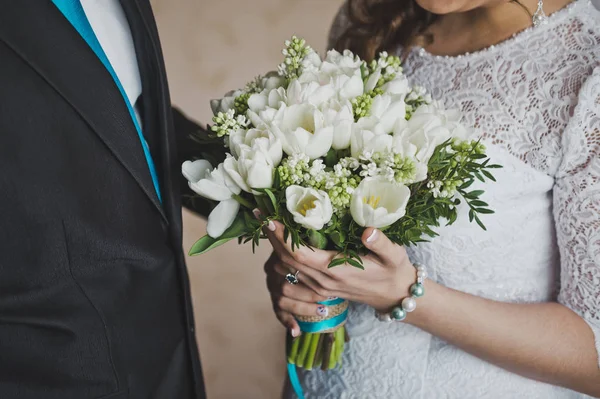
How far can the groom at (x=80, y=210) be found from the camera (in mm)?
852

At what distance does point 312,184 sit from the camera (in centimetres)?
91

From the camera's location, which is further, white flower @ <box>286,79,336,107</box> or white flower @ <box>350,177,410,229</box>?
white flower @ <box>286,79,336,107</box>

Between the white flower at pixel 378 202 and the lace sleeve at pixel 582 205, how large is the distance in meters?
0.43

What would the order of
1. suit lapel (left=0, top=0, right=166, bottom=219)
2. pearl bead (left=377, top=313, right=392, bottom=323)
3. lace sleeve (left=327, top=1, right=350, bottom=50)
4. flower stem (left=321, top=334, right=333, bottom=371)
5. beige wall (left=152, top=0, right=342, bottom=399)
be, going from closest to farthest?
1. suit lapel (left=0, top=0, right=166, bottom=219)
2. pearl bead (left=377, top=313, right=392, bottom=323)
3. flower stem (left=321, top=334, right=333, bottom=371)
4. lace sleeve (left=327, top=1, right=350, bottom=50)
5. beige wall (left=152, top=0, right=342, bottom=399)

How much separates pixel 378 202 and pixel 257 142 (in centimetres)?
22

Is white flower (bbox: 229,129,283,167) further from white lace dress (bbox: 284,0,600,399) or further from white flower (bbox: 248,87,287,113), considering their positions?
white lace dress (bbox: 284,0,600,399)

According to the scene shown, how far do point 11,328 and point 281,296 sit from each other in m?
0.54

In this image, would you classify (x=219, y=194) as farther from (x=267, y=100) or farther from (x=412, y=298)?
(x=412, y=298)

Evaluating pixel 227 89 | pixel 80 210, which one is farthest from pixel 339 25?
pixel 227 89

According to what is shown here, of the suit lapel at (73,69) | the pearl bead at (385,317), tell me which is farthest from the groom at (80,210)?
the pearl bead at (385,317)

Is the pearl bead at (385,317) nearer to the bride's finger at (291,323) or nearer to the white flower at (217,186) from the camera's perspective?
the bride's finger at (291,323)

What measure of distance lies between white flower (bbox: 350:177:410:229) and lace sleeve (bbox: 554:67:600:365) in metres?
0.43

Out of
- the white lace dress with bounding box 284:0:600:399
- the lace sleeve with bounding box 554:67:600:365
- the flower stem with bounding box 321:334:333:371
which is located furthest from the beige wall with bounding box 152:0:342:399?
the lace sleeve with bounding box 554:67:600:365

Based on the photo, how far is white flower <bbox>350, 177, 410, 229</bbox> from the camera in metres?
0.87
